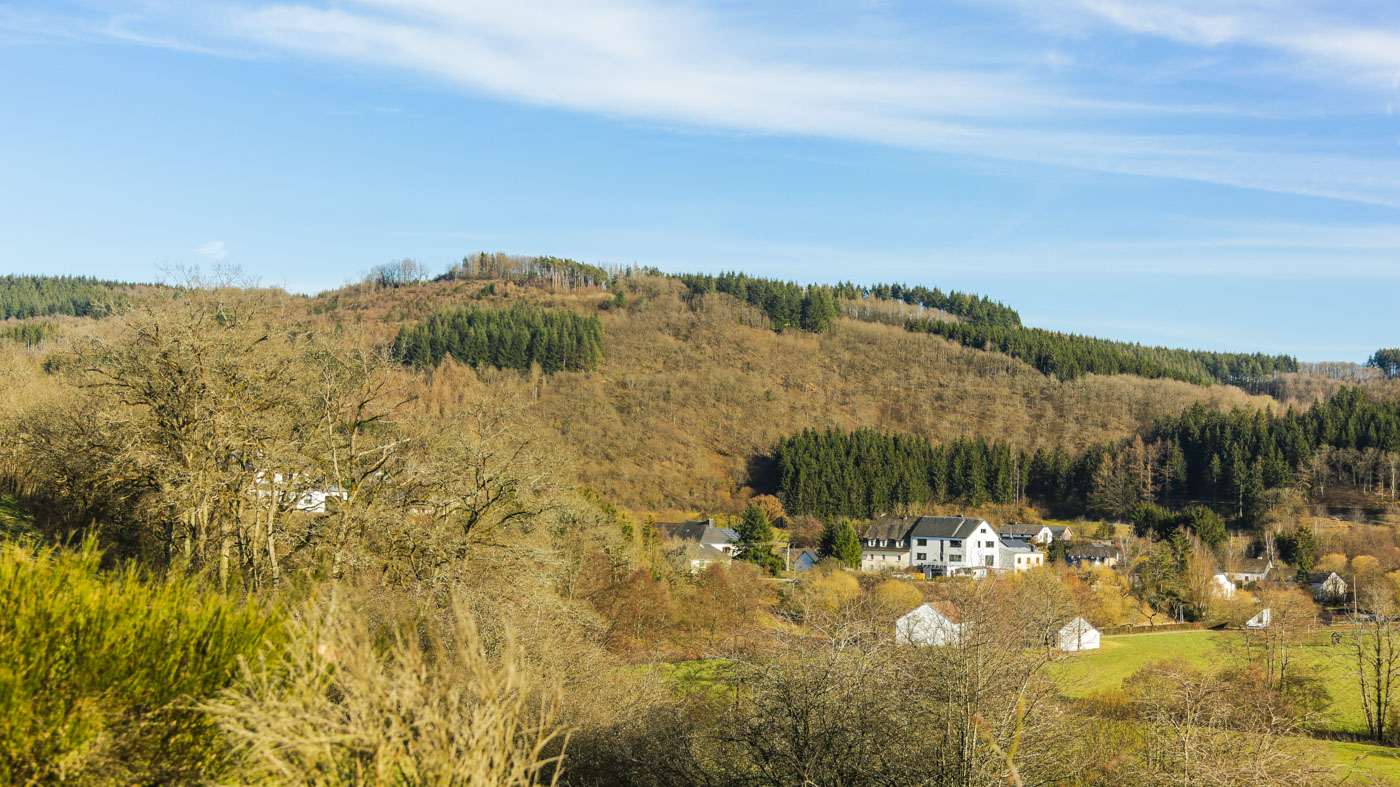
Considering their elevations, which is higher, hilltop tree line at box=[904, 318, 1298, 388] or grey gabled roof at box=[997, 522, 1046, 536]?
hilltop tree line at box=[904, 318, 1298, 388]

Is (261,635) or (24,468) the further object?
(24,468)

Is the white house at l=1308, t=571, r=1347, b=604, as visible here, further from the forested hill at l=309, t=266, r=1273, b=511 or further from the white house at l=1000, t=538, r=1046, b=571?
the forested hill at l=309, t=266, r=1273, b=511

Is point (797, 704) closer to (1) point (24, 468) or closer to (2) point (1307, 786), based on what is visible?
(2) point (1307, 786)

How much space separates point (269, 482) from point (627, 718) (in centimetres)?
990

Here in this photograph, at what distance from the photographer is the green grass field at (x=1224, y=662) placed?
2984 cm

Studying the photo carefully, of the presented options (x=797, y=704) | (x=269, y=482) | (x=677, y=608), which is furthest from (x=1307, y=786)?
(x=677, y=608)

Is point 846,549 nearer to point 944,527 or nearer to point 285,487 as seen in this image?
point 944,527

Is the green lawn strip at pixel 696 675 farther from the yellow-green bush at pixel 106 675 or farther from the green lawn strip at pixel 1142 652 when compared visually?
the green lawn strip at pixel 1142 652

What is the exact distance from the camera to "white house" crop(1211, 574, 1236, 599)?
60.6m

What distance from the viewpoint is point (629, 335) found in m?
137

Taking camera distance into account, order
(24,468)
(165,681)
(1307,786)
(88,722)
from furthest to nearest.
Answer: (24,468) → (1307,786) → (165,681) → (88,722)

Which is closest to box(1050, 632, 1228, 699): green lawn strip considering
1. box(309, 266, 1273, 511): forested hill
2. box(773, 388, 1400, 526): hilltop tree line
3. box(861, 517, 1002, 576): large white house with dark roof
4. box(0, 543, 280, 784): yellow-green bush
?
box(861, 517, 1002, 576): large white house with dark roof

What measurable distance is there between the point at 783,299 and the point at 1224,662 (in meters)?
117

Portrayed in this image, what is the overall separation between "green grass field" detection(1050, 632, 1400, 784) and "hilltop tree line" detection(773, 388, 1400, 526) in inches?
1508
